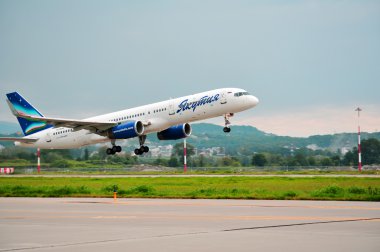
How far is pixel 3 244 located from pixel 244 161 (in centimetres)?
15581

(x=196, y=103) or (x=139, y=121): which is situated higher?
(x=196, y=103)

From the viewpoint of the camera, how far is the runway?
16.6 m

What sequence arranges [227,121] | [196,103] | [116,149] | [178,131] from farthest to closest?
[178,131]
[116,149]
[196,103]
[227,121]

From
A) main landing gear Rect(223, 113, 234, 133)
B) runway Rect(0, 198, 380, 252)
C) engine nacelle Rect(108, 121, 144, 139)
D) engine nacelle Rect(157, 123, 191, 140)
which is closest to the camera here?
runway Rect(0, 198, 380, 252)

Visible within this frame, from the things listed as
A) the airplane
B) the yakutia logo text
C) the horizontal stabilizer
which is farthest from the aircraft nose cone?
the horizontal stabilizer

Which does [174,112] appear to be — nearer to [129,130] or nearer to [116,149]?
[129,130]

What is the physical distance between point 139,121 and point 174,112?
155 inches

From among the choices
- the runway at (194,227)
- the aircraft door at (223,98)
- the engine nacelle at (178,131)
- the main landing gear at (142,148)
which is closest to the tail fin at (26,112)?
the main landing gear at (142,148)

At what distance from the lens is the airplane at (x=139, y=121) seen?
58.9 m

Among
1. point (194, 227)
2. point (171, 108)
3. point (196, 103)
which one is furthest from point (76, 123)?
point (194, 227)

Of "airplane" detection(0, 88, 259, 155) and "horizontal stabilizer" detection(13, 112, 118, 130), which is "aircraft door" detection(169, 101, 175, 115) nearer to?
"airplane" detection(0, 88, 259, 155)

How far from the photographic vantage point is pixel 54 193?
4250 centimetres

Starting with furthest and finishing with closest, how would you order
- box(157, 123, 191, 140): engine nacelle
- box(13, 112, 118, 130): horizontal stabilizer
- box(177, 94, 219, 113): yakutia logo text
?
box(157, 123, 191, 140): engine nacelle, box(13, 112, 118, 130): horizontal stabilizer, box(177, 94, 219, 113): yakutia logo text

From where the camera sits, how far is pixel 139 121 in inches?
2479
